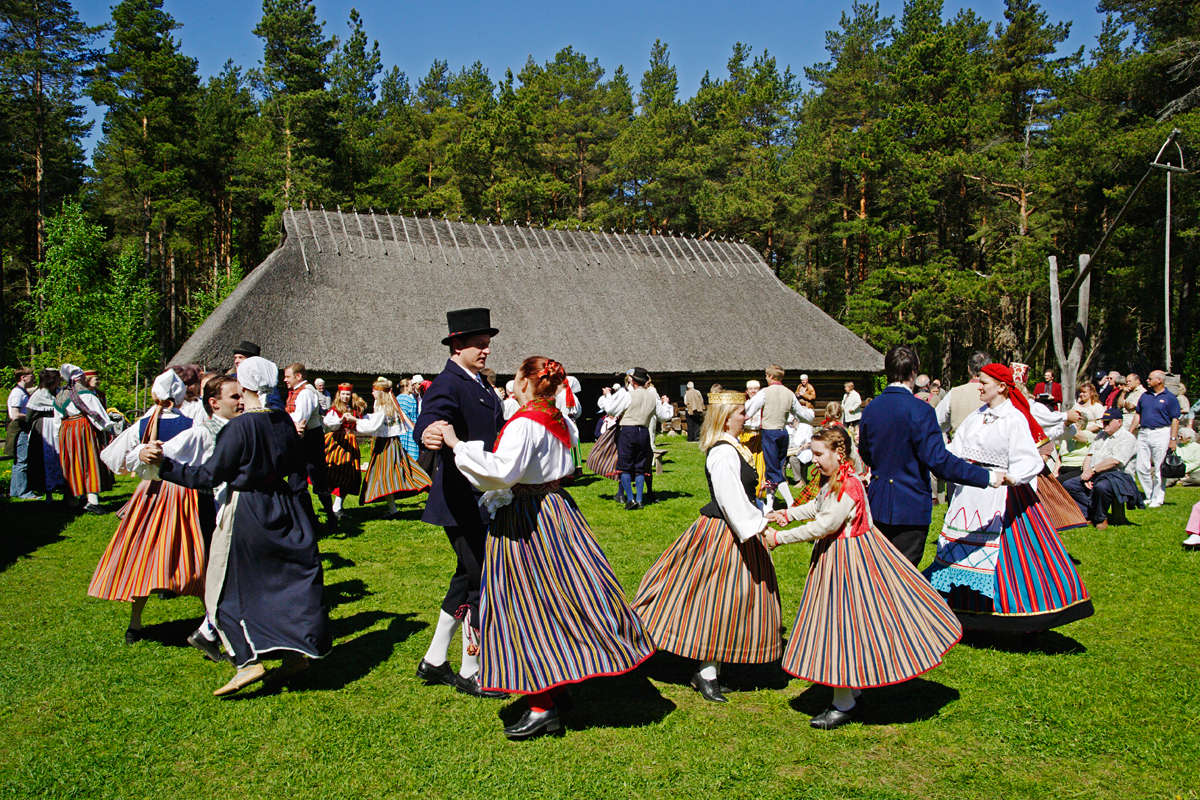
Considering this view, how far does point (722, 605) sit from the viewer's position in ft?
14.3

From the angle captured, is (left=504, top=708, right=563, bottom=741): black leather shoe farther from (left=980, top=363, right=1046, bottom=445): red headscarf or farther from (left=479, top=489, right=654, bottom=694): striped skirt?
(left=980, top=363, right=1046, bottom=445): red headscarf

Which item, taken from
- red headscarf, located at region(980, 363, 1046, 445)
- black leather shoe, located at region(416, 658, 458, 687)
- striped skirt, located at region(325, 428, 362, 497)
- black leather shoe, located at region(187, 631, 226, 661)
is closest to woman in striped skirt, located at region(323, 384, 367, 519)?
striped skirt, located at region(325, 428, 362, 497)

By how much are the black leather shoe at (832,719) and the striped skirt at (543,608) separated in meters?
1.04

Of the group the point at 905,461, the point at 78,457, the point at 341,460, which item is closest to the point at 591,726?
the point at 905,461

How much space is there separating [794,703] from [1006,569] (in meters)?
1.75

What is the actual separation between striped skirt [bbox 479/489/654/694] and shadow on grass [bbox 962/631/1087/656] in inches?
111

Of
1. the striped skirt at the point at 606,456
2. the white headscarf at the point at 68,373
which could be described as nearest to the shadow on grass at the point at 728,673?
the striped skirt at the point at 606,456

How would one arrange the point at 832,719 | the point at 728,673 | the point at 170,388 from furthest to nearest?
the point at 170,388 → the point at 728,673 → the point at 832,719

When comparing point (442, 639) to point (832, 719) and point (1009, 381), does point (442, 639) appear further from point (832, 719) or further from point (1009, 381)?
point (1009, 381)

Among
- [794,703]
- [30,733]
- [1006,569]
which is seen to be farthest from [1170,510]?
[30,733]

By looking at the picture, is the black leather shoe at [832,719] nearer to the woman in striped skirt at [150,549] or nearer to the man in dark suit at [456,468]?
the man in dark suit at [456,468]

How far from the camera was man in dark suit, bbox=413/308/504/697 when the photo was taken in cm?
431

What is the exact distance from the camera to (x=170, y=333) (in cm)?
3762

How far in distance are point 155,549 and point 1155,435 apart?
1165 cm
